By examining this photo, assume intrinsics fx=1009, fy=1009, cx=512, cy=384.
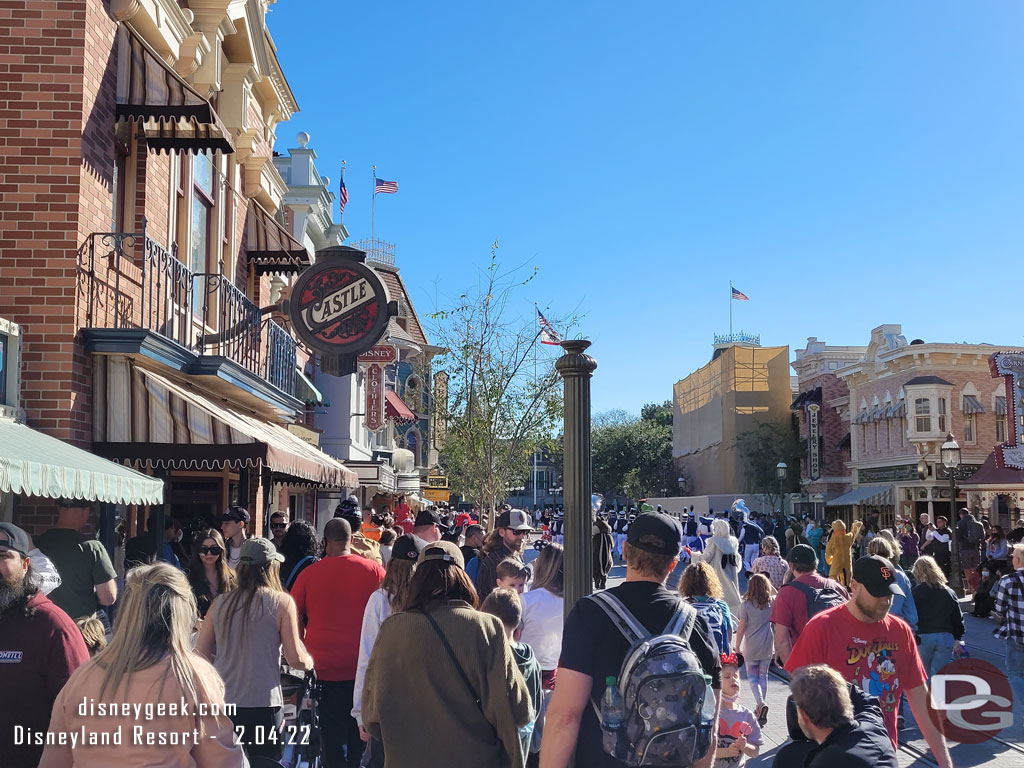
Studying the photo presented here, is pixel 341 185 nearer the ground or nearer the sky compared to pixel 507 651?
nearer the sky

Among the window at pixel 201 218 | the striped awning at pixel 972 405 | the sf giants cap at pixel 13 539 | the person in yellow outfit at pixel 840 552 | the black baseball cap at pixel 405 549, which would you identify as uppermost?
the window at pixel 201 218

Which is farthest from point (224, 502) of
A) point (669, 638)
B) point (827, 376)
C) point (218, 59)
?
point (827, 376)

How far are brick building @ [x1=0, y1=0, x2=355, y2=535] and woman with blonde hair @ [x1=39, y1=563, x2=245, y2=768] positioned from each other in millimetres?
6407

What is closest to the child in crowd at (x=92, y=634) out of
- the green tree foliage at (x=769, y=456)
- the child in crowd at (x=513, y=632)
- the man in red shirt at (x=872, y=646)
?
the child in crowd at (x=513, y=632)

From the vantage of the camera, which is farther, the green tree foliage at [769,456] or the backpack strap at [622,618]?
the green tree foliage at [769,456]

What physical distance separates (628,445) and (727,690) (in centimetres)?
8270

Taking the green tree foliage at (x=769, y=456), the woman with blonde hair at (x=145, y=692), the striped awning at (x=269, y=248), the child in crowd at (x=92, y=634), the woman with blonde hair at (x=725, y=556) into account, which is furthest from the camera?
the green tree foliage at (x=769, y=456)

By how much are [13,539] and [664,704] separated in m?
2.85

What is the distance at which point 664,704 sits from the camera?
3.59 metres

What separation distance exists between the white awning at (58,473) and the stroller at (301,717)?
2.10 m

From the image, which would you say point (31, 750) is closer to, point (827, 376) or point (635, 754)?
point (635, 754)

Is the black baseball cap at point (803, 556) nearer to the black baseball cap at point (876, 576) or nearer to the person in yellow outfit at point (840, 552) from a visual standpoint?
the black baseball cap at point (876, 576)

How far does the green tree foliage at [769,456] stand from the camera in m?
56.9

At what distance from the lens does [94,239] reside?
9.73 meters
